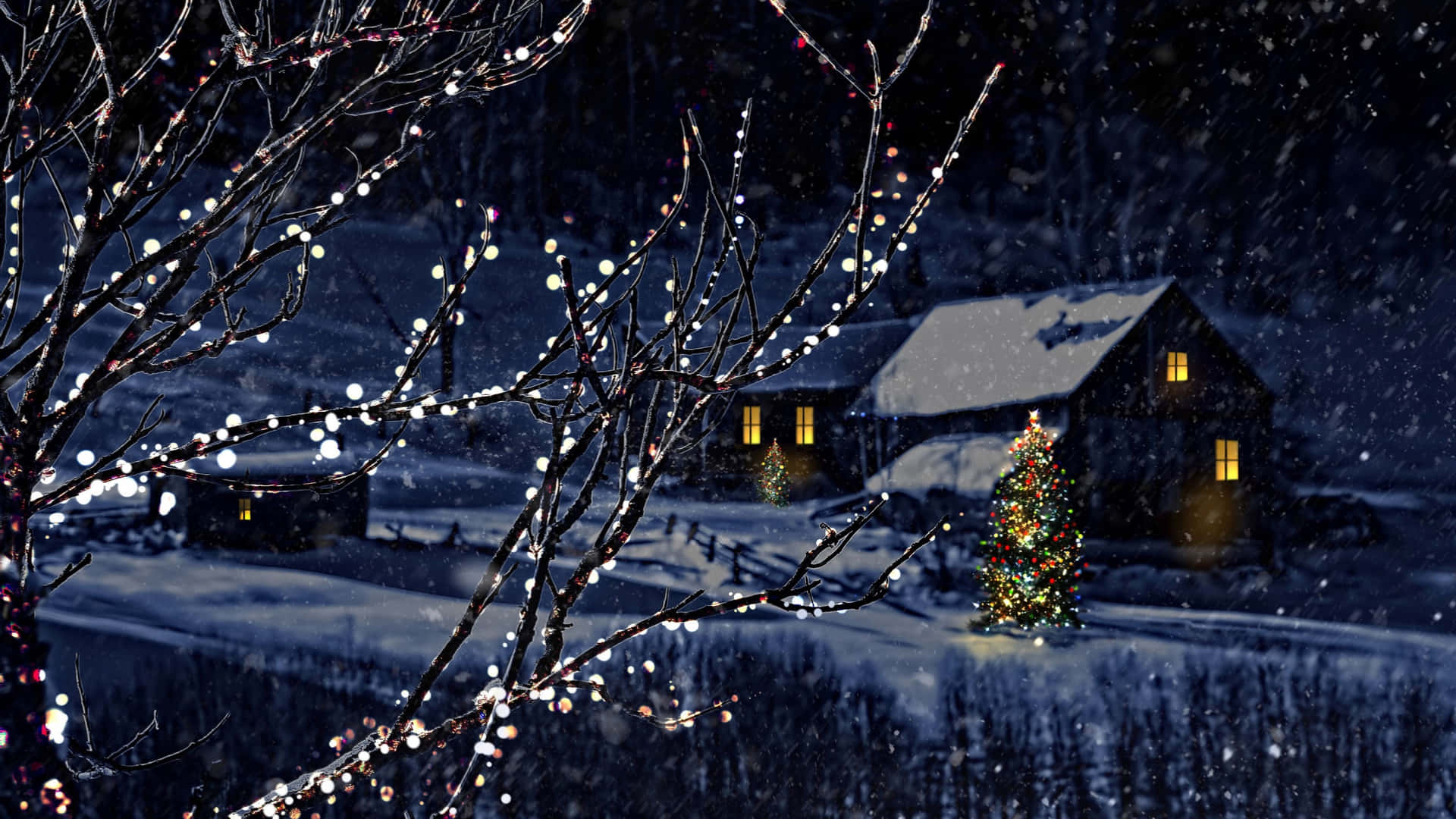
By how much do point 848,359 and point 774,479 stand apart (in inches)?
190

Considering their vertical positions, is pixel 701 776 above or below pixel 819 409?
below

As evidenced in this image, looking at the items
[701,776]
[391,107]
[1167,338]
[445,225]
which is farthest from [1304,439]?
[391,107]

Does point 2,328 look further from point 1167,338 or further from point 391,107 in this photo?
point 1167,338

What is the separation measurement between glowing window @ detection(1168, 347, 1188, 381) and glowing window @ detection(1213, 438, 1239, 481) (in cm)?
174

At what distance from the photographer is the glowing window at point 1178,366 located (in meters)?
21.1

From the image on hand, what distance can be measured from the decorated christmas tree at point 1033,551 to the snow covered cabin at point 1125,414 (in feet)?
15.2

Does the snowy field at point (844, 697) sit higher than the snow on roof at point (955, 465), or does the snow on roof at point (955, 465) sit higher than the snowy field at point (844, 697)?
the snow on roof at point (955, 465)

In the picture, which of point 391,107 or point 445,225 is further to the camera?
point 445,225

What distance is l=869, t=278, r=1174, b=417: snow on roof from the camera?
21031 mm

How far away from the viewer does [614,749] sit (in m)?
10.2

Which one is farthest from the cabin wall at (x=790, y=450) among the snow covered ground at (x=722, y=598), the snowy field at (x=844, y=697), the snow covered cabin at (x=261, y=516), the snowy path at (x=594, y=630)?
the snow covered cabin at (x=261, y=516)

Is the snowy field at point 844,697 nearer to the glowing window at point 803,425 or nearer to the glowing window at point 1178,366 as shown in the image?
the glowing window at point 1178,366

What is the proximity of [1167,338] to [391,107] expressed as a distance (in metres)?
22.1

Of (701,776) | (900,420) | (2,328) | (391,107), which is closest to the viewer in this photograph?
(391,107)
